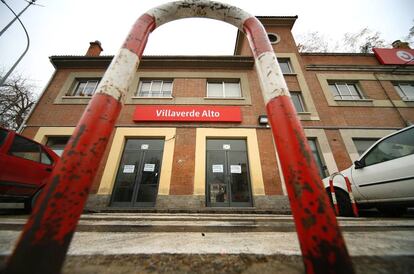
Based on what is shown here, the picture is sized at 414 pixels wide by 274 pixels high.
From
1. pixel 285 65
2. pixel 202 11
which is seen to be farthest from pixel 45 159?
pixel 285 65

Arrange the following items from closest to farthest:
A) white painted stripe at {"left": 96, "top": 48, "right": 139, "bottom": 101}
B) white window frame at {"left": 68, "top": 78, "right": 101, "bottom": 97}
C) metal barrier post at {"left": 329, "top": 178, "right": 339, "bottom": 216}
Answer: white painted stripe at {"left": 96, "top": 48, "right": 139, "bottom": 101}
metal barrier post at {"left": 329, "top": 178, "right": 339, "bottom": 216}
white window frame at {"left": 68, "top": 78, "right": 101, "bottom": 97}

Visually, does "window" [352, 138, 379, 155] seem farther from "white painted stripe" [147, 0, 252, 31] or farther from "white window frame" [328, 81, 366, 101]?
"white painted stripe" [147, 0, 252, 31]

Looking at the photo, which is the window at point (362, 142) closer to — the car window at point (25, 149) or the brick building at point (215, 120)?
the brick building at point (215, 120)

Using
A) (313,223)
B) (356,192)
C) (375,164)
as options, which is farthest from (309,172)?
(356,192)

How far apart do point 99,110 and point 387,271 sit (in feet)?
4.96

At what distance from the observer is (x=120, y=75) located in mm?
908

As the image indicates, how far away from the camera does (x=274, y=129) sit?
2.78 ft

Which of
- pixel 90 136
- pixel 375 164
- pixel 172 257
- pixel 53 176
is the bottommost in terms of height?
pixel 172 257

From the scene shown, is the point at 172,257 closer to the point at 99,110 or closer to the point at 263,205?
the point at 99,110

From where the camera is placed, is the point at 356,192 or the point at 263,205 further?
the point at 263,205

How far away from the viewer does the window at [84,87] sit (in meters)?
8.33

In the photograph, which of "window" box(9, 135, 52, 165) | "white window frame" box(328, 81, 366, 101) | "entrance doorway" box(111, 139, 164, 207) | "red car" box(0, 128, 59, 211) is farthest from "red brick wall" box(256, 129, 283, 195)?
"window" box(9, 135, 52, 165)

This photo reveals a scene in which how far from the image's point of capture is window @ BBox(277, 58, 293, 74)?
9125mm

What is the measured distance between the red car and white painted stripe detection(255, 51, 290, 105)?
16.0ft
